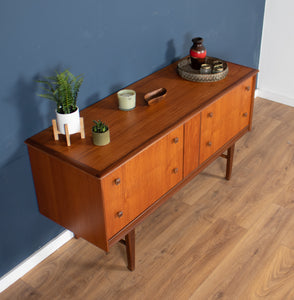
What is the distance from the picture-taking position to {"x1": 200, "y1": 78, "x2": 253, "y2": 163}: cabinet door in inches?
97.4

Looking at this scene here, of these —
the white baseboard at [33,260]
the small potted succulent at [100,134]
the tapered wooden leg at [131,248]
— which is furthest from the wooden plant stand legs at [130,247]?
the small potted succulent at [100,134]

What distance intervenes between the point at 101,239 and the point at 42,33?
97cm

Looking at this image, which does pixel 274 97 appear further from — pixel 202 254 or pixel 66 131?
pixel 66 131

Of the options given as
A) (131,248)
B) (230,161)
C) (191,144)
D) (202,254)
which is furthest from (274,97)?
(131,248)

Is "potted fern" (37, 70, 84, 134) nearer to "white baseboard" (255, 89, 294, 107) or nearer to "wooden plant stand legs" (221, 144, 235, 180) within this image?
"wooden plant stand legs" (221, 144, 235, 180)

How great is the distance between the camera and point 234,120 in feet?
8.97

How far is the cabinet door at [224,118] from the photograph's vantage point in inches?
97.4

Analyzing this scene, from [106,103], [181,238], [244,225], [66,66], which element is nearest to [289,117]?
[244,225]

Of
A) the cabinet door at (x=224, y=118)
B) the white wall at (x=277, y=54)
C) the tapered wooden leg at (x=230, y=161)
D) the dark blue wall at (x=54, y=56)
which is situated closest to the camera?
the dark blue wall at (x=54, y=56)

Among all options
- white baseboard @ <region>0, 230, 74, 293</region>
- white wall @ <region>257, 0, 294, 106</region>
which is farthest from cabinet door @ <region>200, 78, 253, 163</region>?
white wall @ <region>257, 0, 294, 106</region>

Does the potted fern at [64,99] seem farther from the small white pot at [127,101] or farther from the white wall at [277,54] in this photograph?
the white wall at [277,54]

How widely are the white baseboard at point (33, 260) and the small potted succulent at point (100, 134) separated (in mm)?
792

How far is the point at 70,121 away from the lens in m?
2.01

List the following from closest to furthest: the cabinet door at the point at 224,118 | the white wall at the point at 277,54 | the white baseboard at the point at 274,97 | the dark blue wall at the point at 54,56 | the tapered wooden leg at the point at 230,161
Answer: the dark blue wall at the point at 54,56 < the cabinet door at the point at 224,118 < the tapered wooden leg at the point at 230,161 < the white wall at the point at 277,54 < the white baseboard at the point at 274,97
